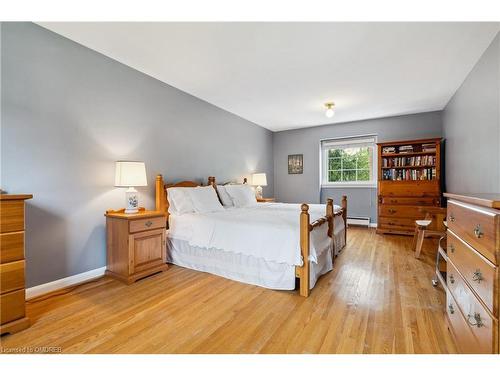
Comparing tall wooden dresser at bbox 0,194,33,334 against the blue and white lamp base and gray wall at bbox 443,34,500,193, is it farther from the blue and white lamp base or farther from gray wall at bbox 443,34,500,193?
gray wall at bbox 443,34,500,193

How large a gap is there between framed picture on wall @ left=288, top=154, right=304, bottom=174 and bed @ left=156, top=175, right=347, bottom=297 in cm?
304

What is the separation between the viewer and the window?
17.6 ft

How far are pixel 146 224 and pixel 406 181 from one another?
176 inches

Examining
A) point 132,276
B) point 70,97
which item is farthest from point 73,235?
point 70,97

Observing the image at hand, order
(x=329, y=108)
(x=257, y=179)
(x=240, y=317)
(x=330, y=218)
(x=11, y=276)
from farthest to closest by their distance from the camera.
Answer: (x=257, y=179), (x=329, y=108), (x=330, y=218), (x=240, y=317), (x=11, y=276)

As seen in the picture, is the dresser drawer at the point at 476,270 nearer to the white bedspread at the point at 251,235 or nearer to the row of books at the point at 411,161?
the white bedspread at the point at 251,235

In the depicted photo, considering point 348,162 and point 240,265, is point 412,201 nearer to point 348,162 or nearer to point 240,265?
point 348,162

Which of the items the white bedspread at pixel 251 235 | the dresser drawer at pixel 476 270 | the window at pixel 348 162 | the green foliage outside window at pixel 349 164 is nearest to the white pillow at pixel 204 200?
the white bedspread at pixel 251 235

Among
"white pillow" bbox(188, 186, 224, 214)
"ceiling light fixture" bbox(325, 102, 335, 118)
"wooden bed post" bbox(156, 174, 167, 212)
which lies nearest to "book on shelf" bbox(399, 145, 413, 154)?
"ceiling light fixture" bbox(325, 102, 335, 118)

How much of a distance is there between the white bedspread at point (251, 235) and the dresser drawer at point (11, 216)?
149 cm

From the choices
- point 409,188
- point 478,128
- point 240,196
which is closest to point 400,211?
point 409,188

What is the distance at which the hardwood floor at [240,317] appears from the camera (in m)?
1.48

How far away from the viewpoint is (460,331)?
1.33m
